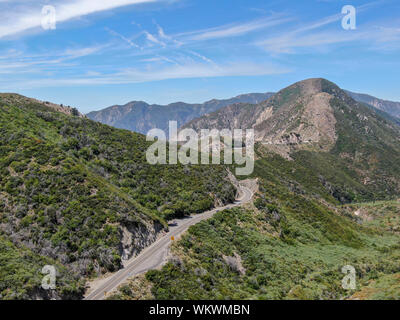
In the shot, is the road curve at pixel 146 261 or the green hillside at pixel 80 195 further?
the green hillside at pixel 80 195

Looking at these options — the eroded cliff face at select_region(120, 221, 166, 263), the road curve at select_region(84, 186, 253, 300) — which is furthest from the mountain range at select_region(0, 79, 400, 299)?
the road curve at select_region(84, 186, 253, 300)

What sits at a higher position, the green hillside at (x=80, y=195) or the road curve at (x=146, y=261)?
the green hillside at (x=80, y=195)

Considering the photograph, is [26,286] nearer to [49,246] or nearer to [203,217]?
[49,246]

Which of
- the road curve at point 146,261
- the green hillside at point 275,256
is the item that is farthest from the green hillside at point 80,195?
the green hillside at point 275,256

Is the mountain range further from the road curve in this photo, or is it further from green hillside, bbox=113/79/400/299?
the road curve

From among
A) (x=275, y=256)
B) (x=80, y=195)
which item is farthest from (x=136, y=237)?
(x=275, y=256)

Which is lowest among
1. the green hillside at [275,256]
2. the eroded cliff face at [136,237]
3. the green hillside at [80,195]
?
the green hillside at [275,256]

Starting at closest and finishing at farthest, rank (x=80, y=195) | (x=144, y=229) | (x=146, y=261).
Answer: (x=146, y=261)
(x=144, y=229)
(x=80, y=195)

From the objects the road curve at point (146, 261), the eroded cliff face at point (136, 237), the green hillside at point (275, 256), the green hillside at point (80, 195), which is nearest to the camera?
the road curve at point (146, 261)

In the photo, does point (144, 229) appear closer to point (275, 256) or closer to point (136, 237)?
point (136, 237)

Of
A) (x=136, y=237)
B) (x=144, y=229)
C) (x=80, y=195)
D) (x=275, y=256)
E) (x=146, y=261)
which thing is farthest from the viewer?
(x=275, y=256)

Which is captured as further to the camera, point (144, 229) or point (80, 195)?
point (80, 195)

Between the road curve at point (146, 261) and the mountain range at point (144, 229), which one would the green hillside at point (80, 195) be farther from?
the road curve at point (146, 261)

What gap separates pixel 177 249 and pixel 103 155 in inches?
1221
